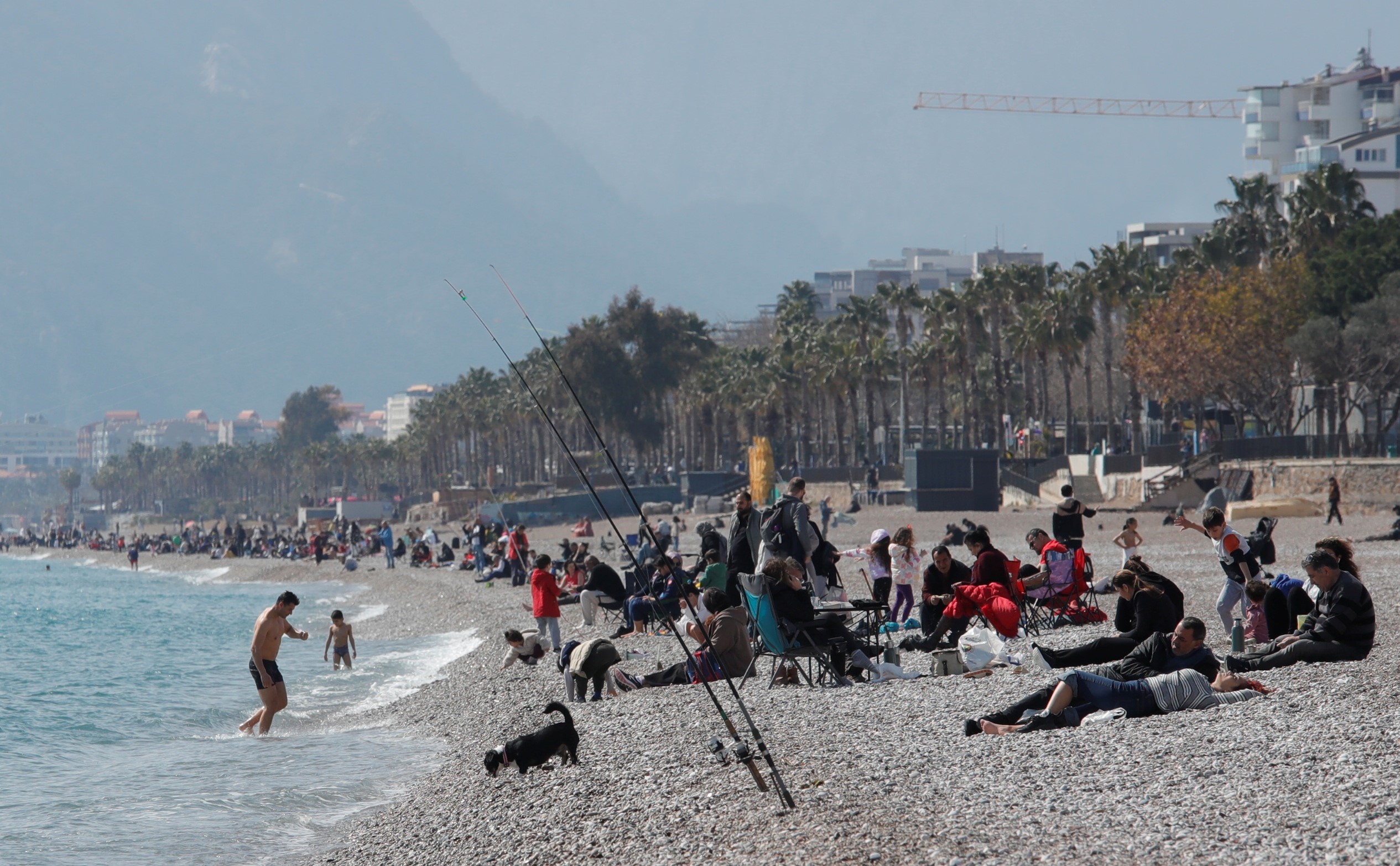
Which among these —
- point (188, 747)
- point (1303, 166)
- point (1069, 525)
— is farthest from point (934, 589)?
point (1303, 166)

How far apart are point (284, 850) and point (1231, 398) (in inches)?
1583

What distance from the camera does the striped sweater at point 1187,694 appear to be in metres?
7.69

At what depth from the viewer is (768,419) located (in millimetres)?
73062

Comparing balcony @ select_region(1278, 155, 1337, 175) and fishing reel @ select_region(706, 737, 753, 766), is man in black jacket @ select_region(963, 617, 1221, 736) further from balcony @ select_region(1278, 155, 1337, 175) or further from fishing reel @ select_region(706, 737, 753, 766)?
Answer: balcony @ select_region(1278, 155, 1337, 175)

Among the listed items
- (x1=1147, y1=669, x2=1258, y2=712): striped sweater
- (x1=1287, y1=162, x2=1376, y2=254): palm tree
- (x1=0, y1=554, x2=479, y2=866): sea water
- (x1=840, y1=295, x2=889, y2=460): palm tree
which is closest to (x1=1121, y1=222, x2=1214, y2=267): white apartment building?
(x1=840, y1=295, x2=889, y2=460): palm tree

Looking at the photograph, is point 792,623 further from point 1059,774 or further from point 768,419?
point 768,419

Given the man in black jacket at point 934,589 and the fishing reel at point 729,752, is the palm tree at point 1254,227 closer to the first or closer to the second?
the man in black jacket at point 934,589

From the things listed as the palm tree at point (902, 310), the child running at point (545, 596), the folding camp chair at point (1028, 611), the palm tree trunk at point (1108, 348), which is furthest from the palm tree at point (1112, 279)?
the folding camp chair at point (1028, 611)

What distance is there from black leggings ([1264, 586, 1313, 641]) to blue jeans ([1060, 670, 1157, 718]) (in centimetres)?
214

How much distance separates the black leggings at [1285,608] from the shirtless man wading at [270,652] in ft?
25.0

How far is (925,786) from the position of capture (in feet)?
21.9

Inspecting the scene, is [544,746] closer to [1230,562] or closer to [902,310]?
[1230,562]

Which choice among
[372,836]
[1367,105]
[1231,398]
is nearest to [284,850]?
[372,836]

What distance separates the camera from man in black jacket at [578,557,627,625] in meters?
17.1
